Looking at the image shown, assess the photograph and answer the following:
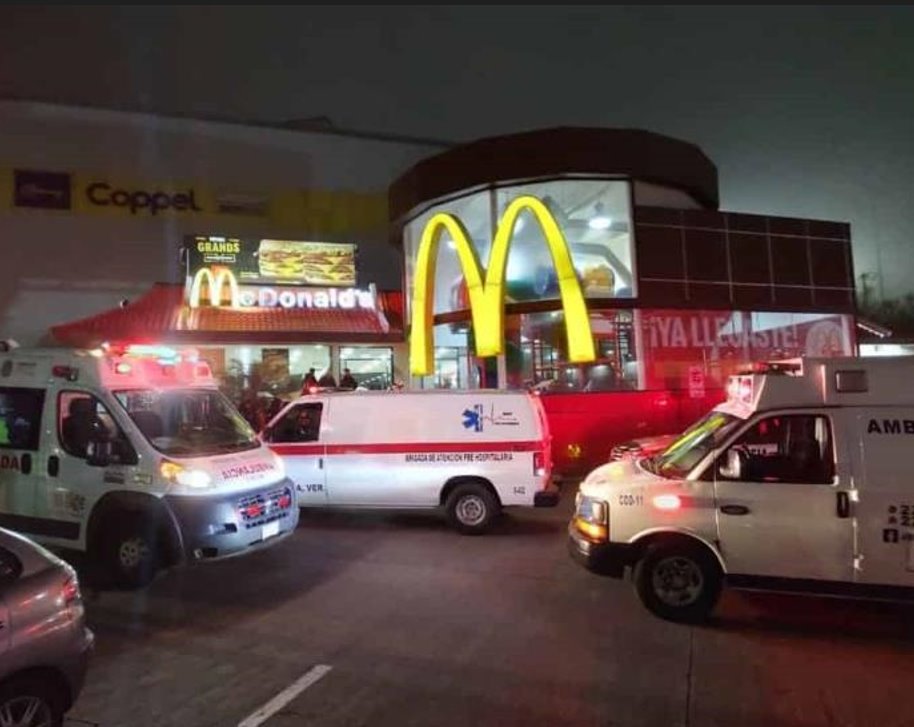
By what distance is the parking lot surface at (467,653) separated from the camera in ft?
15.6

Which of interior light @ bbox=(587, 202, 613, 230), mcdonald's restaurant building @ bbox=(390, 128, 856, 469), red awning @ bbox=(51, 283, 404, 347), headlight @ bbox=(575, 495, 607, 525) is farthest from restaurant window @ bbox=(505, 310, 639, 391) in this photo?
headlight @ bbox=(575, 495, 607, 525)

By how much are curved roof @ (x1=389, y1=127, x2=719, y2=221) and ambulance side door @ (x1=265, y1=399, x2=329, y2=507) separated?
33.0 feet

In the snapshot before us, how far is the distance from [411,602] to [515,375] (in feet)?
39.1

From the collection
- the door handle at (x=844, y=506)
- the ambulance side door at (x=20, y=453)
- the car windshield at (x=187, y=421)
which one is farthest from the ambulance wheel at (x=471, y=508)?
the door handle at (x=844, y=506)

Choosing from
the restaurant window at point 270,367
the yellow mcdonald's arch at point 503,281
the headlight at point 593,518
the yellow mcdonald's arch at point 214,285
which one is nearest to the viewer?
the headlight at point 593,518

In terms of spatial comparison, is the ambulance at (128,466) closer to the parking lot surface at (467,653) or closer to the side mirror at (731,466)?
the parking lot surface at (467,653)

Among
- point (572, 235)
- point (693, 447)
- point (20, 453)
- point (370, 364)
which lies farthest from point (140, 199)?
point (693, 447)

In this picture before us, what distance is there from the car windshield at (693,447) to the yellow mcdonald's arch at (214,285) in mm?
18728

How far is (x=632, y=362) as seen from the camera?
1844 centimetres

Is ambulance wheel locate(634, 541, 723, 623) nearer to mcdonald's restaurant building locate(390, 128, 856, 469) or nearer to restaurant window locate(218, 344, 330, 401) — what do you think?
mcdonald's restaurant building locate(390, 128, 856, 469)

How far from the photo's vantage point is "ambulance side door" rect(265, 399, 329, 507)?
35.5 ft

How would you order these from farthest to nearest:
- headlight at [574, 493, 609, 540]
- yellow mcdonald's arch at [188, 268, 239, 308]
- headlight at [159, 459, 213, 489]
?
yellow mcdonald's arch at [188, 268, 239, 308] → headlight at [159, 459, 213, 489] → headlight at [574, 493, 609, 540]

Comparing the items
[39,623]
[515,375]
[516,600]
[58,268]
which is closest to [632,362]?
[515,375]

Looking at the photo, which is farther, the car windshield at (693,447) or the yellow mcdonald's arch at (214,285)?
the yellow mcdonald's arch at (214,285)
